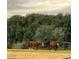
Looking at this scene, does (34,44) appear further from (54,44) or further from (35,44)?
(54,44)

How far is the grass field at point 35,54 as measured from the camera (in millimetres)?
2518

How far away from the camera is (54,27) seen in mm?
2535

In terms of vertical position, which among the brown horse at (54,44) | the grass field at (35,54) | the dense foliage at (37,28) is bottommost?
the grass field at (35,54)

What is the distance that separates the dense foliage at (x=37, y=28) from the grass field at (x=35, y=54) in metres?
A: 0.07

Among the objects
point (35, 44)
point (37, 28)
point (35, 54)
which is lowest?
point (35, 54)

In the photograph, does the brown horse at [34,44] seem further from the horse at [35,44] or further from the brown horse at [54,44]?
the brown horse at [54,44]

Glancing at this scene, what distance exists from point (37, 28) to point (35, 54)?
0.30m

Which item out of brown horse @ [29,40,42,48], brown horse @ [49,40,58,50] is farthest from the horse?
brown horse @ [49,40,58,50]

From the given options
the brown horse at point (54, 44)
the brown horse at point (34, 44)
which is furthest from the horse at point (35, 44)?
the brown horse at point (54, 44)

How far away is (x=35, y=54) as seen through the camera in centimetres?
253

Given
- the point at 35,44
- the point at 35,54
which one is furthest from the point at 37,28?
the point at 35,54

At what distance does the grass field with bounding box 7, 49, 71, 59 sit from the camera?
2518mm

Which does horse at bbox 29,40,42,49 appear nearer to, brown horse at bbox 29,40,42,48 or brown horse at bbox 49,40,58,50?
brown horse at bbox 29,40,42,48
